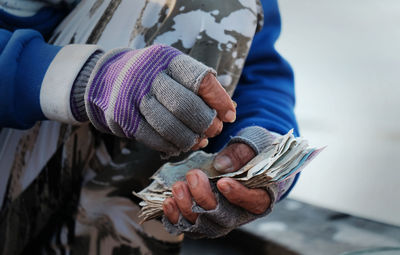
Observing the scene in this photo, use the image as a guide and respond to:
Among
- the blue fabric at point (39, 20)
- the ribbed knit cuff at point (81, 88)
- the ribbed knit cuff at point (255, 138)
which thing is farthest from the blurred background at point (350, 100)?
the ribbed knit cuff at point (81, 88)

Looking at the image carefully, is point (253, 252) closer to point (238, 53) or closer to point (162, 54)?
point (238, 53)

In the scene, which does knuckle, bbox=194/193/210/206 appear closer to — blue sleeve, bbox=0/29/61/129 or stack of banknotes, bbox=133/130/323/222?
stack of banknotes, bbox=133/130/323/222

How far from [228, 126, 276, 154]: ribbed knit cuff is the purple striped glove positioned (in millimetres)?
129

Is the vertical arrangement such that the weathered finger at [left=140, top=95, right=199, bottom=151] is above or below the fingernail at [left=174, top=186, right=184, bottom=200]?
above

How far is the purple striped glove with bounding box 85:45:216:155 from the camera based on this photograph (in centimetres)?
52

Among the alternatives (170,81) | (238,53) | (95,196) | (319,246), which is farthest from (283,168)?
(319,246)

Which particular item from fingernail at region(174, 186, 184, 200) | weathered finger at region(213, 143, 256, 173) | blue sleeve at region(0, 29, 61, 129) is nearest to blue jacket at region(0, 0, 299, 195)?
blue sleeve at region(0, 29, 61, 129)

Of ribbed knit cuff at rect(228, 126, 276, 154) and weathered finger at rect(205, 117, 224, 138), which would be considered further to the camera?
ribbed knit cuff at rect(228, 126, 276, 154)

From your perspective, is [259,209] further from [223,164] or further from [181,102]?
[181,102]

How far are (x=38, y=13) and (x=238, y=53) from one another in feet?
1.25

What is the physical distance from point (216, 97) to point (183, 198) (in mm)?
146

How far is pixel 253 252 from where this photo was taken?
132cm

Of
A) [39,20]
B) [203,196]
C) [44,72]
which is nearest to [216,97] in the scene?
[203,196]

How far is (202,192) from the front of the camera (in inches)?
22.7
